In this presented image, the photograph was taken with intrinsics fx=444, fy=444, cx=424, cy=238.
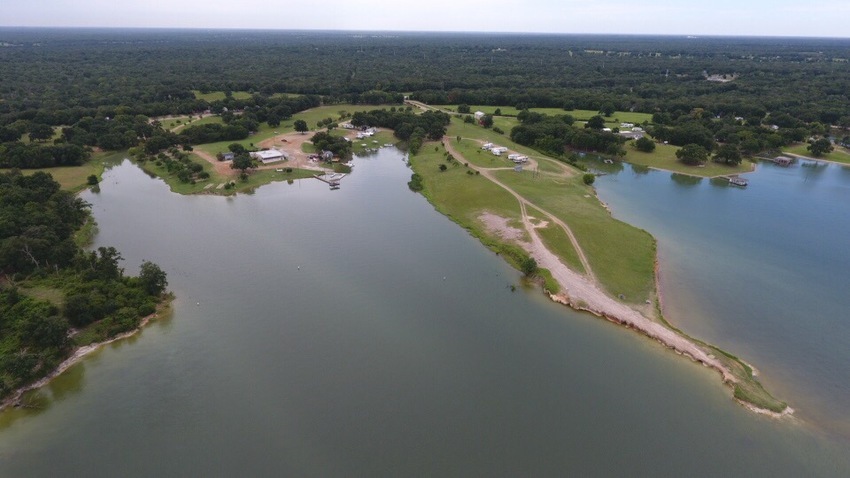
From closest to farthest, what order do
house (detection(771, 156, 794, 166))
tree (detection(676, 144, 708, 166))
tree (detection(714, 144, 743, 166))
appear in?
tree (detection(676, 144, 708, 166)), tree (detection(714, 144, 743, 166)), house (detection(771, 156, 794, 166))

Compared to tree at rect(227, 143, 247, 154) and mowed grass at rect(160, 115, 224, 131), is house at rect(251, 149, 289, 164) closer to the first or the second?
tree at rect(227, 143, 247, 154)

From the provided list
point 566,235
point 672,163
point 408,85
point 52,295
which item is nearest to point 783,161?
point 672,163

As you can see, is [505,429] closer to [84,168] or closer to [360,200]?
[360,200]

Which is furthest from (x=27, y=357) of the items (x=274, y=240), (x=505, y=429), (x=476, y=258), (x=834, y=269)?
(x=834, y=269)

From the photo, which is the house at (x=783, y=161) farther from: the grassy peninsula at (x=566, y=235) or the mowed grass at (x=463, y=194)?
the mowed grass at (x=463, y=194)

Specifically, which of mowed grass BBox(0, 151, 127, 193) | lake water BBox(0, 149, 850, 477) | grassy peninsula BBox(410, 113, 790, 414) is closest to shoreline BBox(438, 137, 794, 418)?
grassy peninsula BBox(410, 113, 790, 414)

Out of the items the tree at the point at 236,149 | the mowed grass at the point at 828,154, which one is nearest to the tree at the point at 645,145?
the mowed grass at the point at 828,154
